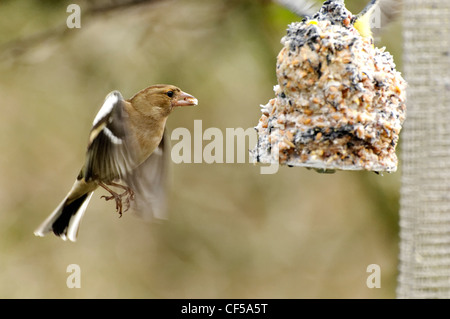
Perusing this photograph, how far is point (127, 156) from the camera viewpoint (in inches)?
127

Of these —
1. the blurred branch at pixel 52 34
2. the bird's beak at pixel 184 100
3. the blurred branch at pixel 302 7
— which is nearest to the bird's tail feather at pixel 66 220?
the bird's beak at pixel 184 100

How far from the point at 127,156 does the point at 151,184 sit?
325 mm

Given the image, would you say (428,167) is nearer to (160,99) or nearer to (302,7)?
(302,7)

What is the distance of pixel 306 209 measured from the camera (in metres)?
7.48

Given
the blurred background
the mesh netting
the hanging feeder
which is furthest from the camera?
the blurred background

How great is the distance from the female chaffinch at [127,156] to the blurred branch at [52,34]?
167cm

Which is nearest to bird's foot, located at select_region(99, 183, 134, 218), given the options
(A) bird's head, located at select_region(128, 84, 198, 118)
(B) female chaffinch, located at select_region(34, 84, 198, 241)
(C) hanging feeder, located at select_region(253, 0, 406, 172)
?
(B) female chaffinch, located at select_region(34, 84, 198, 241)

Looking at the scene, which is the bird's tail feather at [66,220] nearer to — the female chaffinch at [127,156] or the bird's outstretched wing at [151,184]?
the female chaffinch at [127,156]

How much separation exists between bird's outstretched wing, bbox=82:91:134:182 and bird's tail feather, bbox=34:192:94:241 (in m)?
0.40

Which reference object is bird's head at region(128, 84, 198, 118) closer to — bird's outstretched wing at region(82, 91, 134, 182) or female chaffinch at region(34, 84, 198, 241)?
female chaffinch at region(34, 84, 198, 241)

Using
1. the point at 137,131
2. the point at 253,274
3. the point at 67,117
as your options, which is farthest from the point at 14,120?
the point at 137,131

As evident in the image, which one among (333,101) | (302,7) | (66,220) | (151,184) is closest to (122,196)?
(151,184)

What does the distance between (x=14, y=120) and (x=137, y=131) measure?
364 centimetres

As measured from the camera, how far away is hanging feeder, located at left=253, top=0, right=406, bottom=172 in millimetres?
2834
